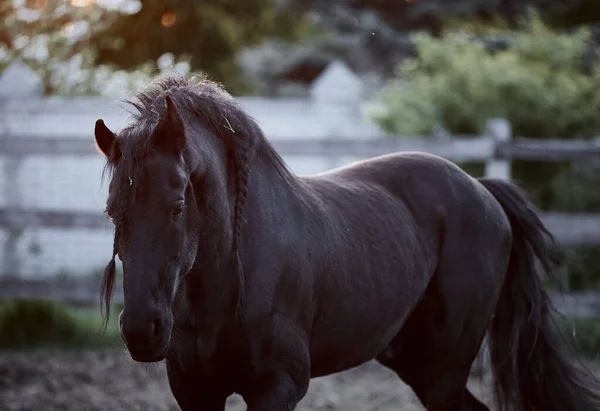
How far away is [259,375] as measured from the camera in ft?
8.48

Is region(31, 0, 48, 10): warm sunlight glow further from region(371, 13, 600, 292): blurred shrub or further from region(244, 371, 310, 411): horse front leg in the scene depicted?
region(244, 371, 310, 411): horse front leg

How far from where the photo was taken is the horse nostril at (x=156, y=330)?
7.09 ft

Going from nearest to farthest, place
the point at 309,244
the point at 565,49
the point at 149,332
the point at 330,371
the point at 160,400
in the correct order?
the point at 149,332 < the point at 309,244 < the point at 330,371 < the point at 160,400 < the point at 565,49

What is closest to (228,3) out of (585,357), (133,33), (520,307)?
(133,33)

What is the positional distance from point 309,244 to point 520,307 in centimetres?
137

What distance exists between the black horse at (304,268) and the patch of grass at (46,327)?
3869 mm

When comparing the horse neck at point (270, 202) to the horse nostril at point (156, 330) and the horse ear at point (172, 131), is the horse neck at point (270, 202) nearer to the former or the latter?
the horse ear at point (172, 131)

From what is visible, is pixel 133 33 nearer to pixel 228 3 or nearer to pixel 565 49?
pixel 228 3

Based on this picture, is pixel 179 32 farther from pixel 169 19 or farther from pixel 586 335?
pixel 586 335

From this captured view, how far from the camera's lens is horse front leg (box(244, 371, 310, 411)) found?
2.57 m

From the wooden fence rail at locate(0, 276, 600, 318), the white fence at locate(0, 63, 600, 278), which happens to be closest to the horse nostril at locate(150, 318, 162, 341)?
the white fence at locate(0, 63, 600, 278)

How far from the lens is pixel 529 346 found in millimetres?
3688

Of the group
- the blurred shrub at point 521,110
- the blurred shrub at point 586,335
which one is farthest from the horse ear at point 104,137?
the blurred shrub at point 521,110

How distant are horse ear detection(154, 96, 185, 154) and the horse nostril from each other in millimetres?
487
